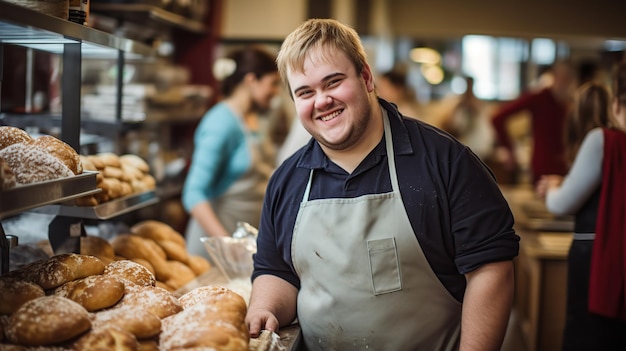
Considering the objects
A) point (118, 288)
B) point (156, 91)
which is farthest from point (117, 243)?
point (156, 91)

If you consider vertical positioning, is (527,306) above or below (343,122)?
below

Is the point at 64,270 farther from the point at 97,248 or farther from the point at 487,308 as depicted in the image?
the point at 487,308

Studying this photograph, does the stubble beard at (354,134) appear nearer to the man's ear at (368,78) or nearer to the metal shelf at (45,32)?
the man's ear at (368,78)

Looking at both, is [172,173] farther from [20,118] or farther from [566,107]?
[566,107]

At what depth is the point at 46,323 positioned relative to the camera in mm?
1448

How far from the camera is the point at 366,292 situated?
204 centimetres

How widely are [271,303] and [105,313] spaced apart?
0.63 meters

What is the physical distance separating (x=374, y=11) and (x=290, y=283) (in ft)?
23.7

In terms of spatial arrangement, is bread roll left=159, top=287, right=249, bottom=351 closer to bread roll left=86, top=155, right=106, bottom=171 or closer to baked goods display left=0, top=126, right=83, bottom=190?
baked goods display left=0, top=126, right=83, bottom=190

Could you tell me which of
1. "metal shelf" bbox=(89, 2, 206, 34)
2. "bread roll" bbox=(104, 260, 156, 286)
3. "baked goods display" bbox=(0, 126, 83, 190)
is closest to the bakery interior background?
"metal shelf" bbox=(89, 2, 206, 34)

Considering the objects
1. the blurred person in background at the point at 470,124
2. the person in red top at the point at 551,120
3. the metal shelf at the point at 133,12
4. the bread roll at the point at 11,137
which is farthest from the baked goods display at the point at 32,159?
the blurred person in background at the point at 470,124

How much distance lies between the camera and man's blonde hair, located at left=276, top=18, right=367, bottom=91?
6.61 feet

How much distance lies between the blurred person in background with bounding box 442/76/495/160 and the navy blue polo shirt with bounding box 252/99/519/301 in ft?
20.5

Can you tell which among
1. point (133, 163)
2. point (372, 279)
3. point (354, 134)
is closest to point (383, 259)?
point (372, 279)
